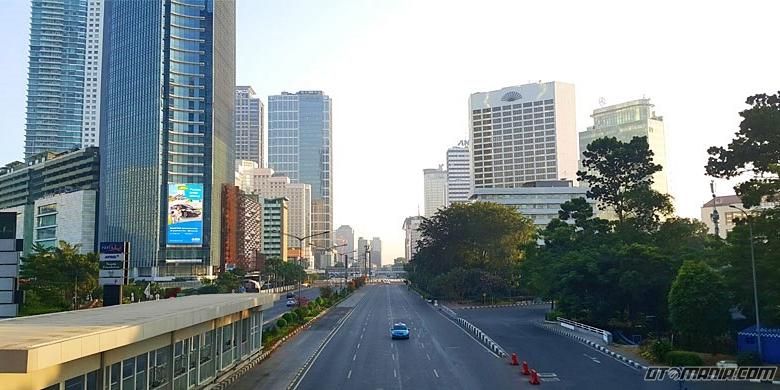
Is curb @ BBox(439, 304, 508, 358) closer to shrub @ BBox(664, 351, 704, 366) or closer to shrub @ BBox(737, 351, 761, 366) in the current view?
shrub @ BBox(664, 351, 704, 366)

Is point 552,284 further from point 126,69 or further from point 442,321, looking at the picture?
point 126,69

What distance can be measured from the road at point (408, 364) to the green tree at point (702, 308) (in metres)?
10.6

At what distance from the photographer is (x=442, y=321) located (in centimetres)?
6288

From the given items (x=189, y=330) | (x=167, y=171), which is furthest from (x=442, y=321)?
(x=167, y=171)

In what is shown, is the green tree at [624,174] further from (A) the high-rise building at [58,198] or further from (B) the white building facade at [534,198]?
(A) the high-rise building at [58,198]

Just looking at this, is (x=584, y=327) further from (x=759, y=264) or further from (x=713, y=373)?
(x=713, y=373)

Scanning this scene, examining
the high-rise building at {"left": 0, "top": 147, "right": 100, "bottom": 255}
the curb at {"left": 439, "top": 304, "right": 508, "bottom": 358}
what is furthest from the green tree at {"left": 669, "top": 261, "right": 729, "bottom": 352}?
the high-rise building at {"left": 0, "top": 147, "right": 100, "bottom": 255}

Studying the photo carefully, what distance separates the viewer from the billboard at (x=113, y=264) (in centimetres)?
3872

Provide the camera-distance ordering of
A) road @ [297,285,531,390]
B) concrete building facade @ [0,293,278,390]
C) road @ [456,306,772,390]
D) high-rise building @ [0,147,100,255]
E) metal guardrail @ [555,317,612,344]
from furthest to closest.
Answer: high-rise building @ [0,147,100,255] → metal guardrail @ [555,317,612,344] → road @ [297,285,531,390] → road @ [456,306,772,390] → concrete building facade @ [0,293,278,390]

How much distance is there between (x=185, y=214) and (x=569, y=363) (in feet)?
350

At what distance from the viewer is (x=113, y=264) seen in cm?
4000

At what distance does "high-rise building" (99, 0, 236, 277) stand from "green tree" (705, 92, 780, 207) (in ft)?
351

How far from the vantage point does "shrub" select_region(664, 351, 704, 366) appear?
102 ft

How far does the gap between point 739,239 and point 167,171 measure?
11133 centimetres
